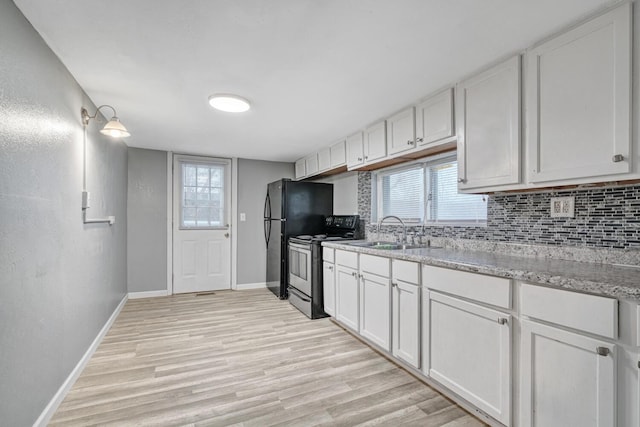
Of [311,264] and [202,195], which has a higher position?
[202,195]

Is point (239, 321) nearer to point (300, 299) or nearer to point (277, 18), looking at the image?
point (300, 299)

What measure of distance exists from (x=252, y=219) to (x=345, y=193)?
67.0 inches

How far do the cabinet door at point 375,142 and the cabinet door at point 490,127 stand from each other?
2.63ft

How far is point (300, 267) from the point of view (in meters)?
3.71

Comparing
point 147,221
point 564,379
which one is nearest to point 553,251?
point 564,379

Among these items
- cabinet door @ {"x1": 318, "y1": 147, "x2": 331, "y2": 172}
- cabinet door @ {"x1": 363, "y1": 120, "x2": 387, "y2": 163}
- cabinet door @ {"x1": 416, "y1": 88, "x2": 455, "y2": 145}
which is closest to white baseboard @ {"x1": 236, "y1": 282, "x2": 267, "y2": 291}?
cabinet door @ {"x1": 318, "y1": 147, "x2": 331, "y2": 172}

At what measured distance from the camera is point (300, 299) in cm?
364

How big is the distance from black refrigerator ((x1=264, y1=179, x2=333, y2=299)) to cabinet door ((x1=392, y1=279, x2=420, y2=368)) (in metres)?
2.15

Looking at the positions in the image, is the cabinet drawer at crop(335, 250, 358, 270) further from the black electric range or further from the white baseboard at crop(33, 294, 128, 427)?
the white baseboard at crop(33, 294, 128, 427)

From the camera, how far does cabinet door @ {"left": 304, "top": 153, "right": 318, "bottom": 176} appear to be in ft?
14.0

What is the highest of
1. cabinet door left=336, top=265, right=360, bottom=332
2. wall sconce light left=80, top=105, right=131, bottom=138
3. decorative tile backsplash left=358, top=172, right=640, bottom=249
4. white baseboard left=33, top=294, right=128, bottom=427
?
wall sconce light left=80, top=105, right=131, bottom=138

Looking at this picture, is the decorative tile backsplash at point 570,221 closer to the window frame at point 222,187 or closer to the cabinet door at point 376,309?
the cabinet door at point 376,309

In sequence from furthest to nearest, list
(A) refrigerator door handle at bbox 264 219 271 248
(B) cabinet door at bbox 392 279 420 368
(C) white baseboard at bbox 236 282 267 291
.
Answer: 1. (C) white baseboard at bbox 236 282 267 291
2. (A) refrigerator door handle at bbox 264 219 271 248
3. (B) cabinet door at bbox 392 279 420 368

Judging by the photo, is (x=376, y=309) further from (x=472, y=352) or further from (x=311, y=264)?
(x=311, y=264)
